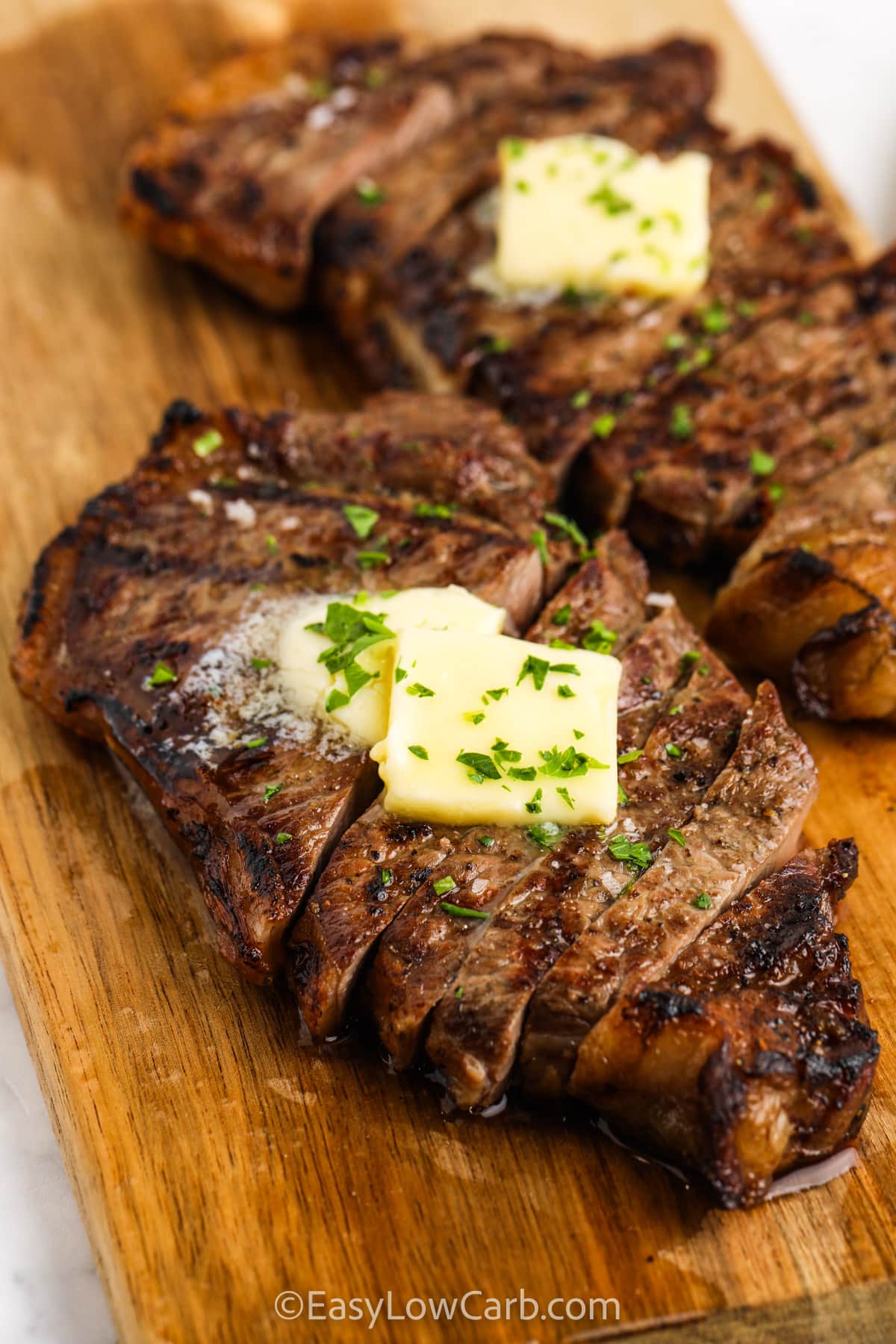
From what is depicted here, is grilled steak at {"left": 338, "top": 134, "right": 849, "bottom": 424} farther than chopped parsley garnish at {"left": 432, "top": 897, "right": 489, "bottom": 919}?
Yes

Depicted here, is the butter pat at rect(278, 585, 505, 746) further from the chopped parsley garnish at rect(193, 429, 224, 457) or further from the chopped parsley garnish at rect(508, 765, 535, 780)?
the chopped parsley garnish at rect(193, 429, 224, 457)

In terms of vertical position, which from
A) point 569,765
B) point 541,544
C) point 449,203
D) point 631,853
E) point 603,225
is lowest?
point 631,853

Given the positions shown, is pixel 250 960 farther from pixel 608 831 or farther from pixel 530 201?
pixel 530 201

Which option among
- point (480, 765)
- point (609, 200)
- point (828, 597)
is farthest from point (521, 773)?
point (609, 200)

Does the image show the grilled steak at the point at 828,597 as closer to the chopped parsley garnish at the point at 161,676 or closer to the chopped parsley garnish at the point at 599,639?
the chopped parsley garnish at the point at 599,639

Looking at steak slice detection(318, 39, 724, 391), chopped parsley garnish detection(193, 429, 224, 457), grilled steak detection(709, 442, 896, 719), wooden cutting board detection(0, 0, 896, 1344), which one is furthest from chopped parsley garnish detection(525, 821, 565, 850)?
steak slice detection(318, 39, 724, 391)

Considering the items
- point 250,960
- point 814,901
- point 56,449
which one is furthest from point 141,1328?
point 56,449

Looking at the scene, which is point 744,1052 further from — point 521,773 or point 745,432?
point 745,432
